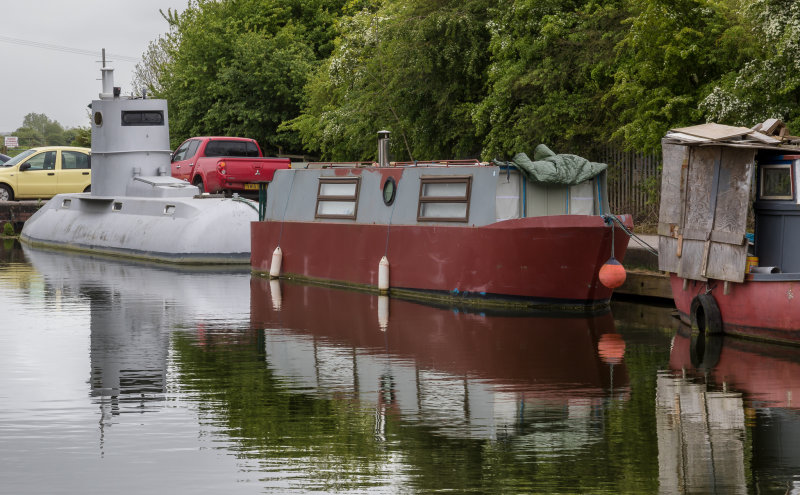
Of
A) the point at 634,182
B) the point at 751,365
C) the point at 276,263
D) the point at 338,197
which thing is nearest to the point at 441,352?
the point at 751,365

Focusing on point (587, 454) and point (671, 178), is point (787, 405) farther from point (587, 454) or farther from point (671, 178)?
point (671, 178)

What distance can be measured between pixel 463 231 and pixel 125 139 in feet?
48.0

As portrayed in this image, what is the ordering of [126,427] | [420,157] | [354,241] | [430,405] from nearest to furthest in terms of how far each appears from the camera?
[126,427]
[430,405]
[354,241]
[420,157]

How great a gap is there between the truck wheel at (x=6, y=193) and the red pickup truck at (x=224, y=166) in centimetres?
617

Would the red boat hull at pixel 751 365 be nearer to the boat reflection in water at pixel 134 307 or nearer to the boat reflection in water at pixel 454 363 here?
the boat reflection in water at pixel 454 363

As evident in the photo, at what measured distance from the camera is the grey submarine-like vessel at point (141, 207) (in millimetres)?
28812

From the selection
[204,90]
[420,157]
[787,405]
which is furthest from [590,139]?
[204,90]

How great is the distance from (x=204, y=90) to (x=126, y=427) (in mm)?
44016

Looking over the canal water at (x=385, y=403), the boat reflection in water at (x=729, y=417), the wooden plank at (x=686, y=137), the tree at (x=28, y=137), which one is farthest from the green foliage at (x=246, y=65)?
the tree at (x=28, y=137)

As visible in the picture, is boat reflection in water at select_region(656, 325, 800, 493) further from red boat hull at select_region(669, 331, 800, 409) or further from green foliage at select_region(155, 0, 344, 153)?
green foliage at select_region(155, 0, 344, 153)

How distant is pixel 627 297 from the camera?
21609mm

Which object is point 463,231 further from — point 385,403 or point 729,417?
point 729,417

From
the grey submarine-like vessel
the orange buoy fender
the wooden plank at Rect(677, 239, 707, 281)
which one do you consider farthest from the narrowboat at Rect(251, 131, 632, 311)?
the grey submarine-like vessel

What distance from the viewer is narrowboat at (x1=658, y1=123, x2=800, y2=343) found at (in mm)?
15711
